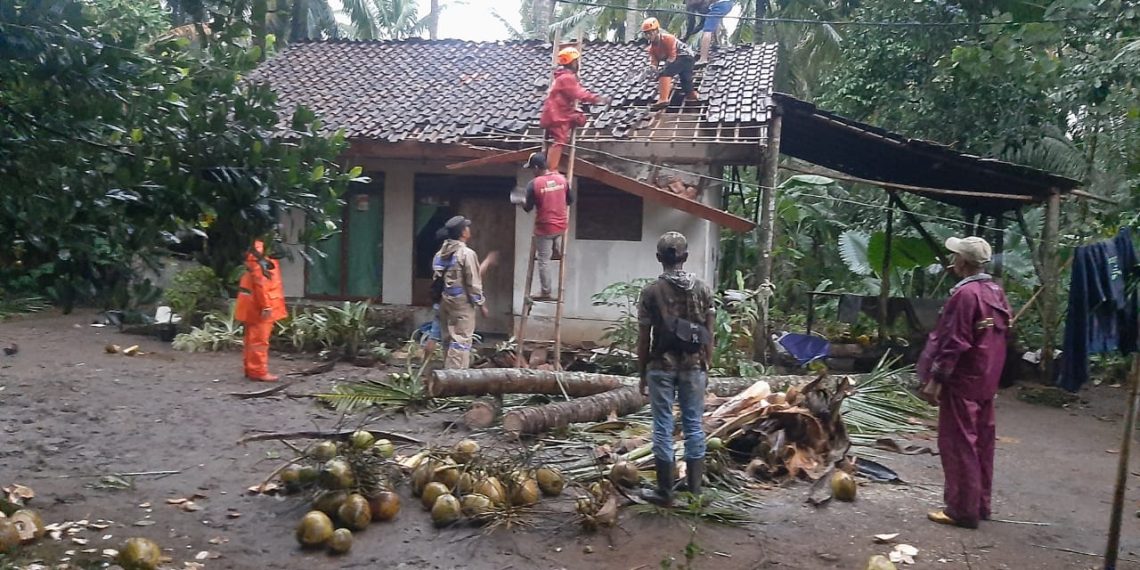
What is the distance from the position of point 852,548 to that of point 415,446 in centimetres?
335

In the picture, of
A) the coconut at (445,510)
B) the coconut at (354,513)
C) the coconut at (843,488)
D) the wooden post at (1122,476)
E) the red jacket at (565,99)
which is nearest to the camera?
the wooden post at (1122,476)

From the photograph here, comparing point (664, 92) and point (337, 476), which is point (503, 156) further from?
point (337, 476)

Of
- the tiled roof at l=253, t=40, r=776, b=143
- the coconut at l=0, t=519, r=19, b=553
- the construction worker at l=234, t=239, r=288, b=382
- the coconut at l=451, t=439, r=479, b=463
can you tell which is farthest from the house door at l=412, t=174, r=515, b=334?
the coconut at l=0, t=519, r=19, b=553

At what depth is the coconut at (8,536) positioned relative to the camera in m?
4.70

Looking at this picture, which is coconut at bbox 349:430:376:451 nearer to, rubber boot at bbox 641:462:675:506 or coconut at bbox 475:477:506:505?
coconut at bbox 475:477:506:505

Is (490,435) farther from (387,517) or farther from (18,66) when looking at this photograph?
(18,66)

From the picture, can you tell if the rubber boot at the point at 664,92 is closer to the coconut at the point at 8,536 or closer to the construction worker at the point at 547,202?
the construction worker at the point at 547,202

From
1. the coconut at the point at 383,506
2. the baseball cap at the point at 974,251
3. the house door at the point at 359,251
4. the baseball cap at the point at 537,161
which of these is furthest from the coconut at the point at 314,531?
Answer: the house door at the point at 359,251

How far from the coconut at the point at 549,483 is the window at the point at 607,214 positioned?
641cm

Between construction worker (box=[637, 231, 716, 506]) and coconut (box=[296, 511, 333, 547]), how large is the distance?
1922mm

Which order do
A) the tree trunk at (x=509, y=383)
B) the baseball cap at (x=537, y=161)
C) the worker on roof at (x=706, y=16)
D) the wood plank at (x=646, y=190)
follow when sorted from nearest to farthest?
the tree trunk at (x=509, y=383)
the baseball cap at (x=537, y=161)
the wood plank at (x=646, y=190)
the worker on roof at (x=706, y=16)

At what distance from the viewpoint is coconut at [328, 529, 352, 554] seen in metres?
5.04

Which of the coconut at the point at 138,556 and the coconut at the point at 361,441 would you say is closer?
the coconut at the point at 138,556

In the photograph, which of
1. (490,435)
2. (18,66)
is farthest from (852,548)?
(18,66)
